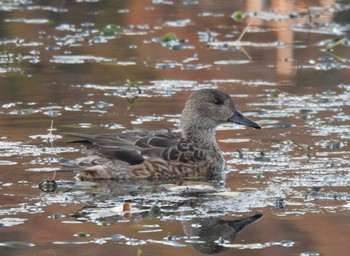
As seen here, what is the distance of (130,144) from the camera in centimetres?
1072

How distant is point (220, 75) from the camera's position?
15.3m

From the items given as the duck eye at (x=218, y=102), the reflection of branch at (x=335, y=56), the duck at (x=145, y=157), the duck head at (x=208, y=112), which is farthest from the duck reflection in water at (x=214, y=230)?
the reflection of branch at (x=335, y=56)

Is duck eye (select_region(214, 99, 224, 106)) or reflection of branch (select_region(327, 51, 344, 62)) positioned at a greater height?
duck eye (select_region(214, 99, 224, 106))

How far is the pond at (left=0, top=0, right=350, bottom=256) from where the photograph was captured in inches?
337

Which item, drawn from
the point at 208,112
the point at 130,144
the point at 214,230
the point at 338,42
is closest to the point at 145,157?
the point at 130,144

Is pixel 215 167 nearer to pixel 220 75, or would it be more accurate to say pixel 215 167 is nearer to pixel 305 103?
pixel 305 103

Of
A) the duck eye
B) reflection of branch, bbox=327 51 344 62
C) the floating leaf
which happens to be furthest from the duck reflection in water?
the floating leaf

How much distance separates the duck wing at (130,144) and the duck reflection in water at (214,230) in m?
1.81

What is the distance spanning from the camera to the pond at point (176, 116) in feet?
28.1

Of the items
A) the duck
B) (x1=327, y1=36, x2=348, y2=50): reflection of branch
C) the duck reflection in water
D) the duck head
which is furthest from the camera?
(x1=327, y1=36, x2=348, y2=50): reflection of branch

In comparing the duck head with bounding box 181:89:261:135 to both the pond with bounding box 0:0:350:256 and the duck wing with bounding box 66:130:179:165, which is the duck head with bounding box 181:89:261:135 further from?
the duck wing with bounding box 66:130:179:165

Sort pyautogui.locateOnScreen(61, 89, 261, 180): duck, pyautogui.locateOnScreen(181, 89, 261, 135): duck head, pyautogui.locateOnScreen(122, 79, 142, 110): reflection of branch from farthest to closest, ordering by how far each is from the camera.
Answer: pyautogui.locateOnScreen(122, 79, 142, 110): reflection of branch, pyautogui.locateOnScreen(181, 89, 261, 135): duck head, pyautogui.locateOnScreen(61, 89, 261, 180): duck

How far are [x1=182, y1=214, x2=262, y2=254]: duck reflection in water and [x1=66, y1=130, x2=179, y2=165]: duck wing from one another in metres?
1.81

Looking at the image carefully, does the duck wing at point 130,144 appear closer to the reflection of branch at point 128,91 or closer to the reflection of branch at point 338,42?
the reflection of branch at point 128,91
